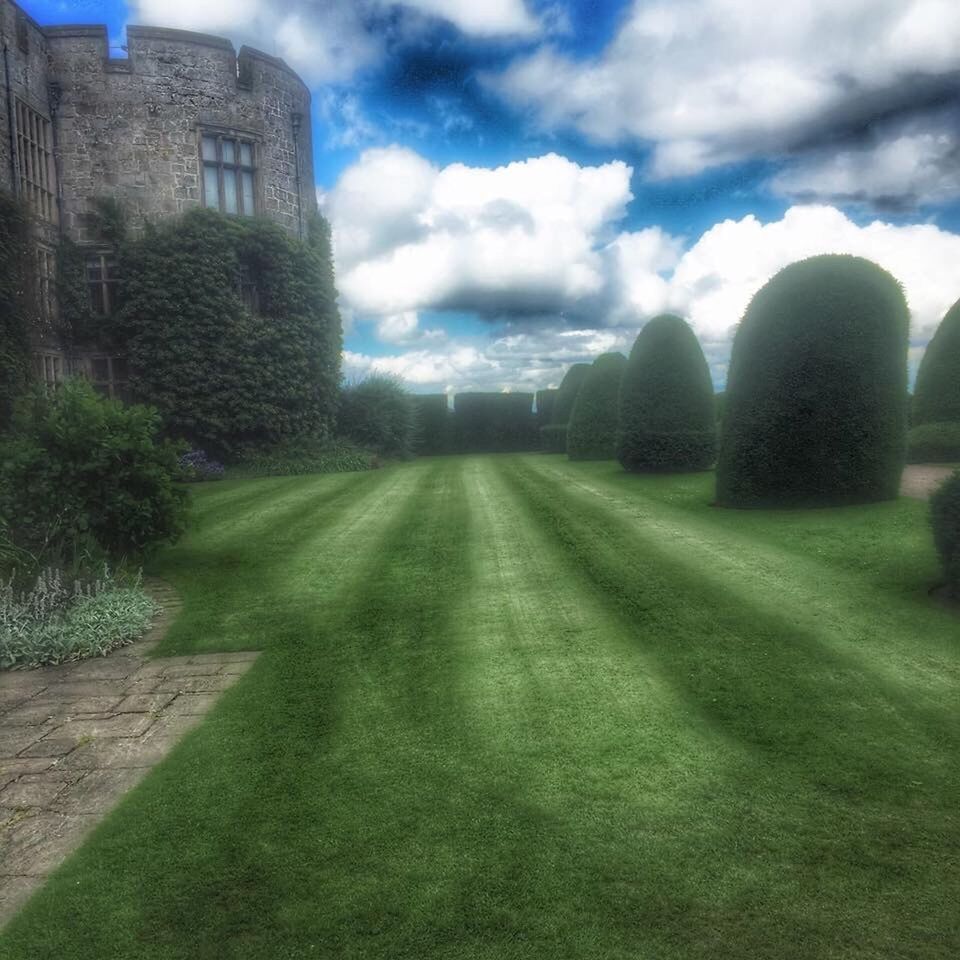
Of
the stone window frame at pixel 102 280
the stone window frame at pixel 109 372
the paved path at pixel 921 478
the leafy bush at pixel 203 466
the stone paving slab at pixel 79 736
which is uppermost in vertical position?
the stone window frame at pixel 102 280

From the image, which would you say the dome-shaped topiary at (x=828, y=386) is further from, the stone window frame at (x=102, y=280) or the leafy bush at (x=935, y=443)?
the stone window frame at (x=102, y=280)

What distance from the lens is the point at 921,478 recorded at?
1236 cm

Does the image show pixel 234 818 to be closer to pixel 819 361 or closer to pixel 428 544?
pixel 428 544

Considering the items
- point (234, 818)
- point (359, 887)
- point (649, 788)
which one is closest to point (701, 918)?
point (649, 788)

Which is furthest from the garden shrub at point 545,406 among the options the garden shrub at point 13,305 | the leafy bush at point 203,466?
the garden shrub at point 13,305

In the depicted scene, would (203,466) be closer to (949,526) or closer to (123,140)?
(123,140)

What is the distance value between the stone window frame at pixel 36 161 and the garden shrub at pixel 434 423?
14121 millimetres

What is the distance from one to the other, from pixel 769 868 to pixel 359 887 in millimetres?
1653

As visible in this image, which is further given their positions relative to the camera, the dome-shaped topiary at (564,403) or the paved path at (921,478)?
the dome-shaped topiary at (564,403)

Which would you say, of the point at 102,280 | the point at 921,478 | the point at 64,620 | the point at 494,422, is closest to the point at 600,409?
the point at 921,478

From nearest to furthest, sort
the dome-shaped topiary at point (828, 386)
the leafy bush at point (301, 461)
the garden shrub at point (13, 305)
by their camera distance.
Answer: the dome-shaped topiary at point (828, 386)
the garden shrub at point (13, 305)
the leafy bush at point (301, 461)

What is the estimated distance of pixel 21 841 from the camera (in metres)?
3.25

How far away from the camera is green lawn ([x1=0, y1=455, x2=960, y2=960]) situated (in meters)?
2.60

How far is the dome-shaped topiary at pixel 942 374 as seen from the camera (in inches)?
610
